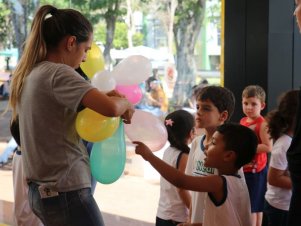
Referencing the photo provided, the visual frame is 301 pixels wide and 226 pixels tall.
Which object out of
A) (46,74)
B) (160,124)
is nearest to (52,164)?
(46,74)

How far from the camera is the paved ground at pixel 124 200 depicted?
422cm

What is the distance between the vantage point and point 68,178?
166 centimetres

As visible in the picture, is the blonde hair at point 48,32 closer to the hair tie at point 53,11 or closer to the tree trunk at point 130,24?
the hair tie at point 53,11

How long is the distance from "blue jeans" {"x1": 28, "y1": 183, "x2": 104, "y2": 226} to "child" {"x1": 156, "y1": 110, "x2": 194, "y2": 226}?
0.69 meters

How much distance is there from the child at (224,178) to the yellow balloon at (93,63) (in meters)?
0.57

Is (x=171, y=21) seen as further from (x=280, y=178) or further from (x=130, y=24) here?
(x=280, y=178)

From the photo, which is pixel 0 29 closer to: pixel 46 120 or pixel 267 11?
pixel 267 11

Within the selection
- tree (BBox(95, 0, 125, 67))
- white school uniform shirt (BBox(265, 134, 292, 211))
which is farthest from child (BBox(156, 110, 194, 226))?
tree (BBox(95, 0, 125, 67))

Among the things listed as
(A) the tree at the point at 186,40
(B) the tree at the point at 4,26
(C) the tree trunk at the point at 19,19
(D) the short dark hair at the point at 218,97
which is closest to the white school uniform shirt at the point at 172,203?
(D) the short dark hair at the point at 218,97

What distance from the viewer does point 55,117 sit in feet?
5.42

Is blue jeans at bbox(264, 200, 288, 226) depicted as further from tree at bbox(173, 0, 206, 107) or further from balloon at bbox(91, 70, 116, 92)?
tree at bbox(173, 0, 206, 107)

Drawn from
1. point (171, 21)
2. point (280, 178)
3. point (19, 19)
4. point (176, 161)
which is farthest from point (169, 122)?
point (19, 19)

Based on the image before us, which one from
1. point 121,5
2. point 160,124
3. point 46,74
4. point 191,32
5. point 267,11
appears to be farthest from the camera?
point 121,5

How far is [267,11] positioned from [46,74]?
2.08 metres
